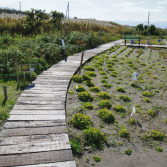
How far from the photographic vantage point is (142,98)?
238 inches

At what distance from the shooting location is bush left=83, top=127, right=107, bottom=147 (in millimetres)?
3733

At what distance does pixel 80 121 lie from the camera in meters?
4.27

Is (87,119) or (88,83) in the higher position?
(88,83)

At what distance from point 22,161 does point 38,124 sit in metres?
1.08

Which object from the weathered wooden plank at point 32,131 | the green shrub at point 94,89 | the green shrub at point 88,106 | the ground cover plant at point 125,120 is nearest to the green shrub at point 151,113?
the ground cover plant at point 125,120

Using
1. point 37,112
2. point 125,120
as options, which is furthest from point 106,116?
point 37,112

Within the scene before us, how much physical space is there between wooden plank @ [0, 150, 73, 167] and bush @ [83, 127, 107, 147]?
65 cm

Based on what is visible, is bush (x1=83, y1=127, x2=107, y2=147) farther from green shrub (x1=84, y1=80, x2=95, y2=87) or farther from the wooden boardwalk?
green shrub (x1=84, y1=80, x2=95, y2=87)

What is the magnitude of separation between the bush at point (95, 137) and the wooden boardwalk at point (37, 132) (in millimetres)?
466

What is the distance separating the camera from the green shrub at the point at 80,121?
4207 millimetres

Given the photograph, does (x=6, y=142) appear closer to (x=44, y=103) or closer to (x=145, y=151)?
(x=44, y=103)

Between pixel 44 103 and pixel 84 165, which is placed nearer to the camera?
pixel 84 165

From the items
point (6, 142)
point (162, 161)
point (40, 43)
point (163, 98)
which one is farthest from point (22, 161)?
point (40, 43)

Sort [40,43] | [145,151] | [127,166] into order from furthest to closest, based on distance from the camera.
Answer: [40,43], [145,151], [127,166]
